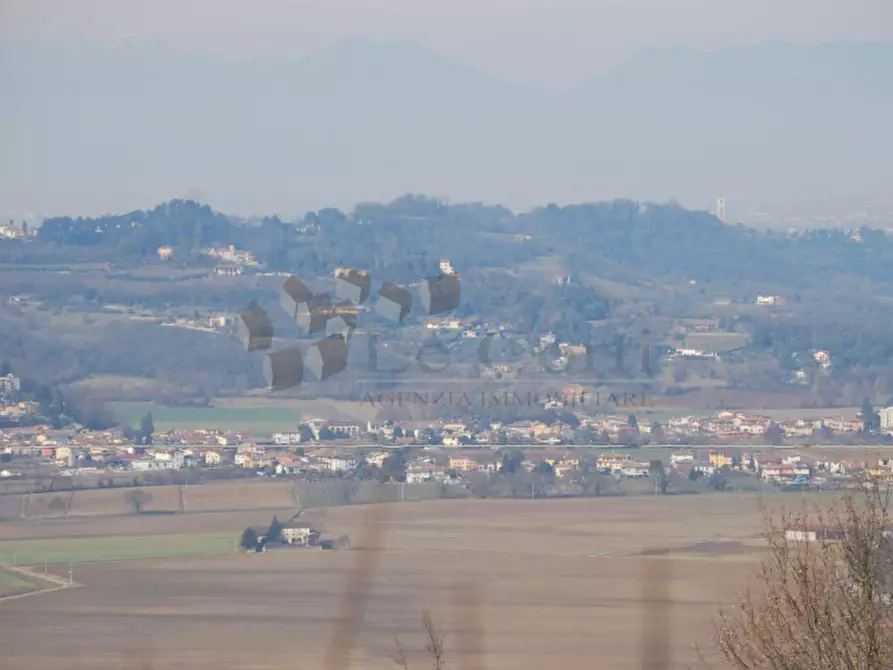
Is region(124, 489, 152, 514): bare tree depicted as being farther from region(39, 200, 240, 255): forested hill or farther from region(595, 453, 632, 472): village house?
region(39, 200, 240, 255): forested hill

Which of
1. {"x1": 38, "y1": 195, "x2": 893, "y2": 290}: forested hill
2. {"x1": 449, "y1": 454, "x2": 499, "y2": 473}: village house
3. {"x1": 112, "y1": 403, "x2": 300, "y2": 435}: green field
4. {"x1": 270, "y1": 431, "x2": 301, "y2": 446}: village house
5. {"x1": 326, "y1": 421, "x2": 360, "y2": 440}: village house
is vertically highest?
{"x1": 38, "y1": 195, "x2": 893, "y2": 290}: forested hill

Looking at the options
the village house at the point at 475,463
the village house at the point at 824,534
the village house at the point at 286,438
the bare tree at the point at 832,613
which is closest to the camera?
the bare tree at the point at 832,613

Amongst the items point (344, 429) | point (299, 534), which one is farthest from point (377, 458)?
point (299, 534)

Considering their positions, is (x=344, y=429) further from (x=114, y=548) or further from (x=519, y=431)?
(x=114, y=548)

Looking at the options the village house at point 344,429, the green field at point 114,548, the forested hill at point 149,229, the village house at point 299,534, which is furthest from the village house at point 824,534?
the forested hill at point 149,229

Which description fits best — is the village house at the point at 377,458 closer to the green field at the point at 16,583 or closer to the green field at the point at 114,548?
the green field at the point at 114,548

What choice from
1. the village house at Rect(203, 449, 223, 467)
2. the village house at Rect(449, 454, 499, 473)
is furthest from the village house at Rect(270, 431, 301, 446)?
the village house at Rect(449, 454, 499, 473)
